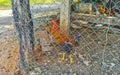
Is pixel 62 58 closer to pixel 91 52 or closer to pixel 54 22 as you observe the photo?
pixel 91 52

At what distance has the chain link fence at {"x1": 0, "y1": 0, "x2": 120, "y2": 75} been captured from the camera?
2.36 meters

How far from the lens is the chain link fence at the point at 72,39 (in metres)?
2.36

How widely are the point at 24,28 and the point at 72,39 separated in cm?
63

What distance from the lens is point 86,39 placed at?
281 cm

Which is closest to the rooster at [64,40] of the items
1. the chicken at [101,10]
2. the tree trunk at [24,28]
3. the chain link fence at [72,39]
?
the chain link fence at [72,39]

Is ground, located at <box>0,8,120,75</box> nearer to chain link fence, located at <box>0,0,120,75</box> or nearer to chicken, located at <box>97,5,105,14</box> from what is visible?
chain link fence, located at <box>0,0,120,75</box>

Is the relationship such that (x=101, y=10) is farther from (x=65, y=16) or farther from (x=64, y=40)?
(x=64, y=40)

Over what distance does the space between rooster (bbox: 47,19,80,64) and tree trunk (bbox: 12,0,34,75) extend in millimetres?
357

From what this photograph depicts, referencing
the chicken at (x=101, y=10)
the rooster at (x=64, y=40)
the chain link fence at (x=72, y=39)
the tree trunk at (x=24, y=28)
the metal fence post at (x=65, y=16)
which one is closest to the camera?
the tree trunk at (x=24, y=28)

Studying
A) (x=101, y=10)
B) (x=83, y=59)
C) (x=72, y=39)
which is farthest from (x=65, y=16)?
(x=83, y=59)

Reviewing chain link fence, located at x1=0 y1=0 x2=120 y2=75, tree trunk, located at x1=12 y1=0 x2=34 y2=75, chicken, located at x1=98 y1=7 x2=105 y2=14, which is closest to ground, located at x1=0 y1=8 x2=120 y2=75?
chain link fence, located at x1=0 y1=0 x2=120 y2=75

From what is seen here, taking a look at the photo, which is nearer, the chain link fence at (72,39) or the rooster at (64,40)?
the chain link fence at (72,39)

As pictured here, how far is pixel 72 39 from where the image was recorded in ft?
8.87

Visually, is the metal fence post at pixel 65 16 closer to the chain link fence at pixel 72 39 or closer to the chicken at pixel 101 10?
the chain link fence at pixel 72 39
